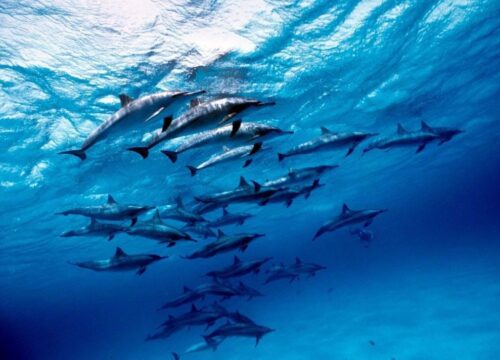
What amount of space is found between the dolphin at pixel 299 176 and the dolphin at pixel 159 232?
260 cm

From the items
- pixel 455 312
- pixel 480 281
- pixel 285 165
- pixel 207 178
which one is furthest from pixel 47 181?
pixel 480 281

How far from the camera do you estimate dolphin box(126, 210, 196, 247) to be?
708cm

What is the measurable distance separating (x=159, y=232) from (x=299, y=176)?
3767 millimetres

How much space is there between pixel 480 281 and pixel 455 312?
8.56 m

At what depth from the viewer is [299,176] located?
8.64m

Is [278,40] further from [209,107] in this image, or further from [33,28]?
[209,107]

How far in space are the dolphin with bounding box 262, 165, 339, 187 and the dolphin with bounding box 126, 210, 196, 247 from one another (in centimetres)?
260

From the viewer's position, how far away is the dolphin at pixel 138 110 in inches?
159

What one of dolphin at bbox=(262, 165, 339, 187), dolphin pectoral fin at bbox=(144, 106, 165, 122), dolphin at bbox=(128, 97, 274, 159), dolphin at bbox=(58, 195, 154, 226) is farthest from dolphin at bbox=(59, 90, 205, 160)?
dolphin at bbox=(262, 165, 339, 187)

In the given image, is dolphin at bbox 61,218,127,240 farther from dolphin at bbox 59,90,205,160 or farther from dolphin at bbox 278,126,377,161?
dolphin at bbox 278,126,377,161

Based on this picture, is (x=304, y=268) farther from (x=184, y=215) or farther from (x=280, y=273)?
(x=184, y=215)

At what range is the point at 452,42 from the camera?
13867 millimetres

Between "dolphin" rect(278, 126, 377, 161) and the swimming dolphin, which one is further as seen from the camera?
"dolphin" rect(278, 126, 377, 161)

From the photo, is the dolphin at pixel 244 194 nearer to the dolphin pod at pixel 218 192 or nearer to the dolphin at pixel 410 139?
the dolphin pod at pixel 218 192
